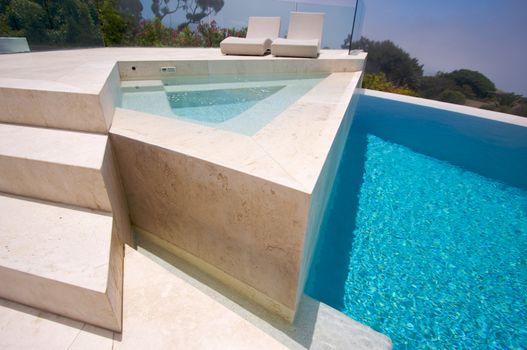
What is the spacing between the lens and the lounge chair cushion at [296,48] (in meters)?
6.32

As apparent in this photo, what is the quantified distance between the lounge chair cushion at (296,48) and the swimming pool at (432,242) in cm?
260

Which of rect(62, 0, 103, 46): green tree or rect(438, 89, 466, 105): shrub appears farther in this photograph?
rect(438, 89, 466, 105): shrub

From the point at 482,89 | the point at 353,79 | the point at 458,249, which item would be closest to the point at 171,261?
the point at 458,249

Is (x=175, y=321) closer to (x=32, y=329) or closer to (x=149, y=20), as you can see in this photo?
(x=32, y=329)

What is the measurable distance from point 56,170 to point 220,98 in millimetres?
2700

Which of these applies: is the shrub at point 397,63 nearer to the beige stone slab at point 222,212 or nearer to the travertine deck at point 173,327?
the beige stone slab at point 222,212

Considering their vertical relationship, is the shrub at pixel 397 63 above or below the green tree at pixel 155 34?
above

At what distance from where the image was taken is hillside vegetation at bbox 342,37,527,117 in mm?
10820

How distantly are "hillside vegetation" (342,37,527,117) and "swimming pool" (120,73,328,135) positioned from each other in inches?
282

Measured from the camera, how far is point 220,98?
13.6 feet

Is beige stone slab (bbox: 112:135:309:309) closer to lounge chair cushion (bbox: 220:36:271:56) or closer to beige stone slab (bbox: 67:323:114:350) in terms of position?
beige stone slab (bbox: 67:323:114:350)

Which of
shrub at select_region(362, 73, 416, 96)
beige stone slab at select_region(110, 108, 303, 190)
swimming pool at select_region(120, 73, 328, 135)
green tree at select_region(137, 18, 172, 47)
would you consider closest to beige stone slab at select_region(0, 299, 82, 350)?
beige stone slab at select_region(110, 108, 303, 190)

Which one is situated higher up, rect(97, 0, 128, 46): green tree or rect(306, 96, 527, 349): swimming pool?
rect(97, 0, 128, 46): green tree

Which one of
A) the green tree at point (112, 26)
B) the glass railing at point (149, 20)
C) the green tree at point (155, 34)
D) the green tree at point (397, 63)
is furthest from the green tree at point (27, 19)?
the green tree at point (397, 63)
